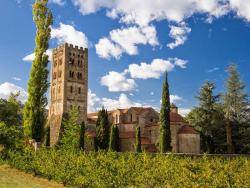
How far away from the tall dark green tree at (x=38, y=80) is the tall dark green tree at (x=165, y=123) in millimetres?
15514

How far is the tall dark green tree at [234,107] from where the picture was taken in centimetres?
5278

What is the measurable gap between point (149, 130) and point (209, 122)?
35.1ft

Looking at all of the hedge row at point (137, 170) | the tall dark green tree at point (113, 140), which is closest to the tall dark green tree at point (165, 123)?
the tall dark green tree at point (113, 140)

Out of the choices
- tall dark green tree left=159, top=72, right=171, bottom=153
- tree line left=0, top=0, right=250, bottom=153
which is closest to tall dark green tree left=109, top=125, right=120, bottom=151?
tree line left=0, top=0, right=250, bottom=153

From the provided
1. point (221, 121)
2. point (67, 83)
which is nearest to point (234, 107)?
point (221, 121)

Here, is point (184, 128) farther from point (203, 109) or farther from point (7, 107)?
point (7, 107)

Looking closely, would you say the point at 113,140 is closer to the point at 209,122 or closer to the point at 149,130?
the point at 149,130

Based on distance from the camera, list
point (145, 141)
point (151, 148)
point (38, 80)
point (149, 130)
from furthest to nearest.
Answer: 1. point (149, 130)
2. point (145, 141)
3. point (151, 148)
4. point (38, 80)

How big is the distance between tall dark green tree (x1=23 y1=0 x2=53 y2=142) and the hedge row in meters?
10.1

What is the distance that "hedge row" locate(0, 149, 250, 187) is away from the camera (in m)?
13.9

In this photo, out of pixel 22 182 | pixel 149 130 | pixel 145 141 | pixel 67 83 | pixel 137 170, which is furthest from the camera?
pixel 67 83

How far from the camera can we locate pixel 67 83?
Result: 6781 cm

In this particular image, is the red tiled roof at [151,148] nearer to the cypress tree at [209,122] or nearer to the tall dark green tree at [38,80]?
the cypress tree at [209,122]

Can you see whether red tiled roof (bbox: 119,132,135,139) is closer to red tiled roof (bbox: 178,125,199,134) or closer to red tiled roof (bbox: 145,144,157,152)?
red tiled roof (bbox: 145,144,157,152)
